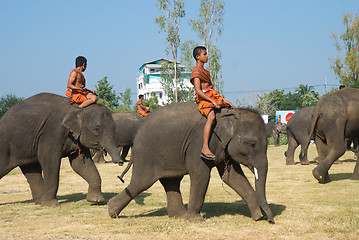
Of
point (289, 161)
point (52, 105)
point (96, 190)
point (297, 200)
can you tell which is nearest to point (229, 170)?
point (297, 200)

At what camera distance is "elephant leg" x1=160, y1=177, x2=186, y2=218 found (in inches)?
297

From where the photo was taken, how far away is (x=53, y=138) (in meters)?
9.26

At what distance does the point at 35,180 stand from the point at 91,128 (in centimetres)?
191

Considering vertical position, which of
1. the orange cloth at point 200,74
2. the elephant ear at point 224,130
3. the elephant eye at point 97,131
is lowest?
the elephant eye at point 97,131

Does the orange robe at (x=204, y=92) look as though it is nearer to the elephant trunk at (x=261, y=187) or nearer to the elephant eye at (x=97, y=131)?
the elephant trunk at (x=261, y=187)

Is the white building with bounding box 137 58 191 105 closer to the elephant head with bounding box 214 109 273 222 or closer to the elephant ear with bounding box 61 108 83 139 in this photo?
the elephant ear with bounding box 61 108 83 139

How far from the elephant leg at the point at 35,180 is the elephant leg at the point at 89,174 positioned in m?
0.98

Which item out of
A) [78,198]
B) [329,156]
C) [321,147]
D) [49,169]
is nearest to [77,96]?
[49,169]

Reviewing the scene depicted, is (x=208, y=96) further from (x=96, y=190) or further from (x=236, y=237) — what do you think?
(x=96, y=190)

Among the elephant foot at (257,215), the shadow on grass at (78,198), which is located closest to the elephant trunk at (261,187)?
the elephant foot at (257,215)

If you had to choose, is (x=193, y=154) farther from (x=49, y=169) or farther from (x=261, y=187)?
(x=49, y=169)

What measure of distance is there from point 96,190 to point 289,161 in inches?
432

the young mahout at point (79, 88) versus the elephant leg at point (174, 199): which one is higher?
the young mahout at point (79, 88)

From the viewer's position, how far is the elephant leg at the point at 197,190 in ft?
23.0
